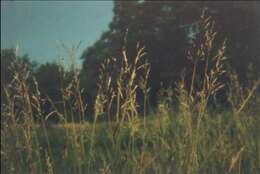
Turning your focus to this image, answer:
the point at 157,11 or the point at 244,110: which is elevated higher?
the point at 157,11

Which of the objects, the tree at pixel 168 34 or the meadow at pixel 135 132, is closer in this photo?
the meadow at pixel 135 132

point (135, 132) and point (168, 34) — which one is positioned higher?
point (168, 34)

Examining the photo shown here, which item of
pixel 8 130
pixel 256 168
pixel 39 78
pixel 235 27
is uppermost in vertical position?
pixel 235 27

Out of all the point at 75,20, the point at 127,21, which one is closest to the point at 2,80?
the point at 75,20

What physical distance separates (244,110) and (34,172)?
41.1 inches

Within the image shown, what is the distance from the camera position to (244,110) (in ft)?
8.61

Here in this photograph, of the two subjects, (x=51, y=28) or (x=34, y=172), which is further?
(x=51, y=28)

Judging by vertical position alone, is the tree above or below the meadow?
above

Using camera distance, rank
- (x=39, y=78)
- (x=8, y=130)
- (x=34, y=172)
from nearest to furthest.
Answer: (x=34, y=172)
(x=8, y=130)
(x=39, y=78)

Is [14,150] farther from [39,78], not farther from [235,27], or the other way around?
[235,27]

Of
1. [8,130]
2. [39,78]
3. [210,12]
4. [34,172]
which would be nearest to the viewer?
[34,172]

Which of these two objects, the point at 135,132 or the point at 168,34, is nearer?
the point at 135,132

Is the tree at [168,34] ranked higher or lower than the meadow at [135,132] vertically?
higher

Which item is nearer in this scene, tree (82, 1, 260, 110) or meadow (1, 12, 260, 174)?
meadow (1, 12, 260, 174)
